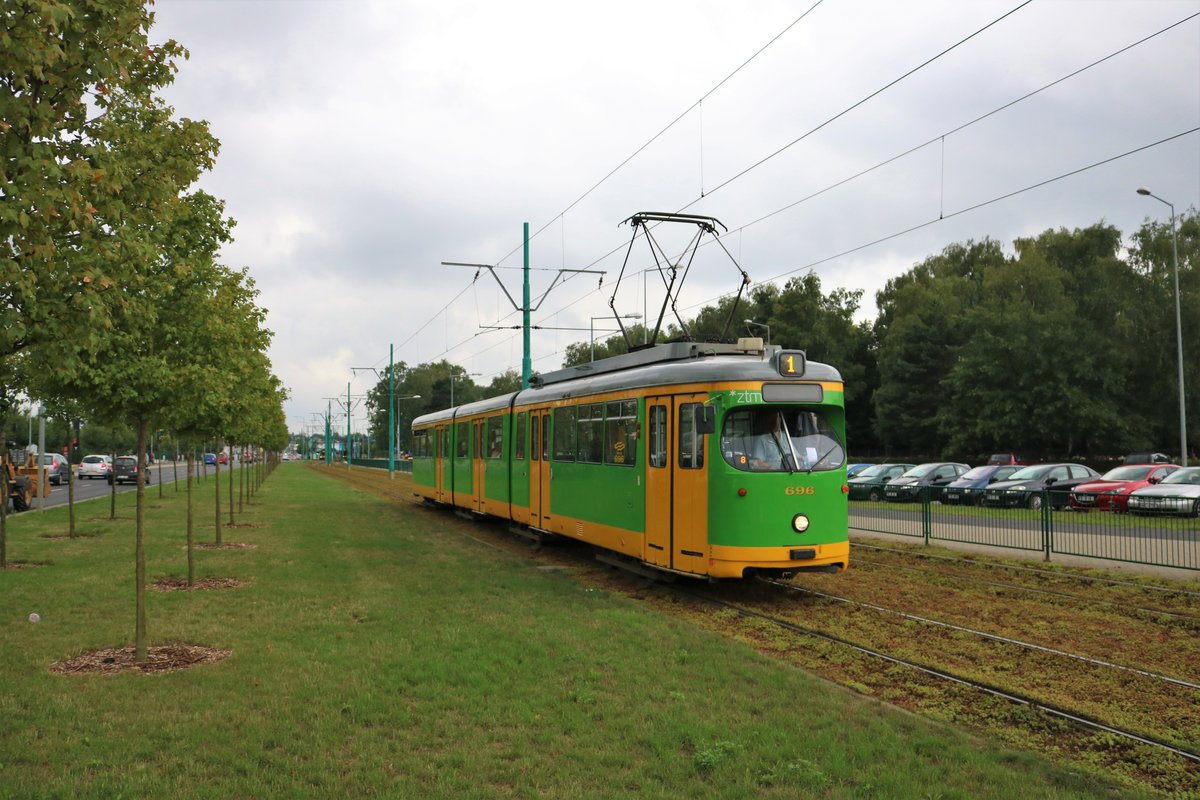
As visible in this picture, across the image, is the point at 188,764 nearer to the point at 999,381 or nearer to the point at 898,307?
the point at 999,381

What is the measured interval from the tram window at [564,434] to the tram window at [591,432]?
37 centimetres

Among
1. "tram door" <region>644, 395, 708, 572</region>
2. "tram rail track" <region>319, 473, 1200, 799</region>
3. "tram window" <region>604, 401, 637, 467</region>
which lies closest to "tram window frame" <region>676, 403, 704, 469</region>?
"tram door" <region>644, 395, 708, 572</region>

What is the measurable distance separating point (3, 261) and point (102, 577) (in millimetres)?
10000

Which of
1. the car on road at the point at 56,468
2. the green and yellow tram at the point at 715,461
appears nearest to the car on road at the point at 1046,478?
the green and yellow tram at the point at 715,461

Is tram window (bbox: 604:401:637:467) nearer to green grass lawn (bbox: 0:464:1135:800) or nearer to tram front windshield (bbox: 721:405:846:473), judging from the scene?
tram front windshield (bbox: 721:405:846:473)

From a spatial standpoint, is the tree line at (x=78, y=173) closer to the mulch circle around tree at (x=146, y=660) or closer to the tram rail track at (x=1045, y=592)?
the mulch circle around tree at (x=146, y=660)

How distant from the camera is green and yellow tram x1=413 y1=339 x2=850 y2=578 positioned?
11445 mm

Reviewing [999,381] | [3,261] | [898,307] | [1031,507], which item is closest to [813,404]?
[1031,507]

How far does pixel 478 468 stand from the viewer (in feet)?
74.5

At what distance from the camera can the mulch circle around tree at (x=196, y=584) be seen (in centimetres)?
1225

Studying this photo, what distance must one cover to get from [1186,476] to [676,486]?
18447 millimetres

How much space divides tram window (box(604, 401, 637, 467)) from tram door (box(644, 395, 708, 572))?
0.47 meters

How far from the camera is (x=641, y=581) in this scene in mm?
14148

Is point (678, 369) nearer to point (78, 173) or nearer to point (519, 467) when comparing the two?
point (519, 467)
